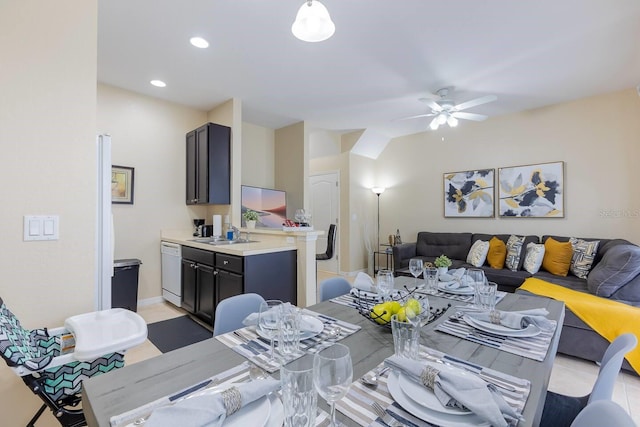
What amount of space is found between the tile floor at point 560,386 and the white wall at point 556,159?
7.23 feet

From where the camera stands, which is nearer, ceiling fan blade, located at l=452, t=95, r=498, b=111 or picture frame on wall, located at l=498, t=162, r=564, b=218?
ceiling fan blade, located at l=452, t=95, r=498, b=111

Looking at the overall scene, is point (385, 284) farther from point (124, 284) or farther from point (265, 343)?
point (124, 284)

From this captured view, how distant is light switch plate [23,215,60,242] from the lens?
1306mm

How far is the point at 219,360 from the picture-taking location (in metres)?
0.92

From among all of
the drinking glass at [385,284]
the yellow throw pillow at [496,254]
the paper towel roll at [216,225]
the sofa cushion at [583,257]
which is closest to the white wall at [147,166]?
the paper towel roll at [216,225]

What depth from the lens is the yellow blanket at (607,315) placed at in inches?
85.7

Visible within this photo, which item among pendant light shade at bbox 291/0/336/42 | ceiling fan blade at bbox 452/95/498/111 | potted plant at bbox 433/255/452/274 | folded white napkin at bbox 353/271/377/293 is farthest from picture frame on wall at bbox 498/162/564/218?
pendant light shade at bbox 291/0/336/42

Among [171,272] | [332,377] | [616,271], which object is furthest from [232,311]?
[616,271]

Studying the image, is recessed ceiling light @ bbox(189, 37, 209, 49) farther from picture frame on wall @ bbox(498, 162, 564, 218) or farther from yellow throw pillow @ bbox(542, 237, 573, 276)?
yellow throw pillow @ bbox(542, 237, 573, 276)

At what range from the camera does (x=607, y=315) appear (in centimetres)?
232

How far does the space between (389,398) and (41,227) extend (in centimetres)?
166

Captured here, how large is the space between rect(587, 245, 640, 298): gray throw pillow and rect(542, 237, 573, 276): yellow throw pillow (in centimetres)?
70

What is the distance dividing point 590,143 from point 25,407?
228 inches

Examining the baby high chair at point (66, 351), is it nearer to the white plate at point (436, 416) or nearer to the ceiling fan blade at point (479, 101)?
the white plate at point (436, 416)
